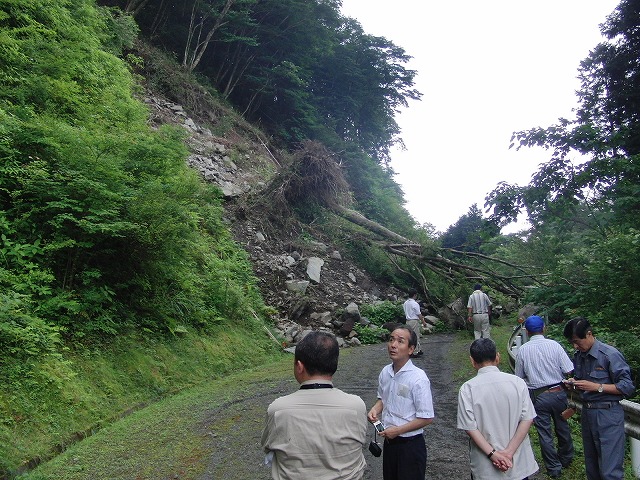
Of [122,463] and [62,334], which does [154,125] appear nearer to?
[62,334]

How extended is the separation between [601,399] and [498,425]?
1.52 meters

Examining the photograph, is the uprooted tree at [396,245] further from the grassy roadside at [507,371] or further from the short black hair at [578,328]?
the short black hair at [578,328]

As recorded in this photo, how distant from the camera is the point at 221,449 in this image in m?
5.71

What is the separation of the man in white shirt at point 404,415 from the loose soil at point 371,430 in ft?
5.42

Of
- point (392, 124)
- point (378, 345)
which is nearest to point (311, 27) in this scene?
point (392, 124)

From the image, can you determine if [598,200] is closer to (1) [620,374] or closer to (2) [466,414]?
(1) [620,374]

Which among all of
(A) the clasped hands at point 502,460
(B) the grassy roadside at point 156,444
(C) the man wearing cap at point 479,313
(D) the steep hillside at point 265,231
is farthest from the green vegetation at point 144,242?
(A) the clasped hands at point 502,460

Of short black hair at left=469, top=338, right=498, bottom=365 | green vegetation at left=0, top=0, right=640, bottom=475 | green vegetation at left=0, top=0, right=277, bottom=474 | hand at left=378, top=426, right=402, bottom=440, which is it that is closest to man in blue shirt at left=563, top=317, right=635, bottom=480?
short black hair at left=469, top=338, right=498, bottom=365

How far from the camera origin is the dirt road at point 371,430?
508 centimetres

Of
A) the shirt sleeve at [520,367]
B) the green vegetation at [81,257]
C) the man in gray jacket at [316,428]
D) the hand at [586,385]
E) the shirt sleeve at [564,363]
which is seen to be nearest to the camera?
the man in gray jacket at [316,428]

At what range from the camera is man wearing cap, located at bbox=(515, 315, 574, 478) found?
4.92 m

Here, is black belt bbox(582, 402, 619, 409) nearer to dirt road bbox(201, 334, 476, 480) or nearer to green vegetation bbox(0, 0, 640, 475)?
dirt road bbox(201, 334, 476, 480)

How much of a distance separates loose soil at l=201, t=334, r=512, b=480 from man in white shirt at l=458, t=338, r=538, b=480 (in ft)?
5.82

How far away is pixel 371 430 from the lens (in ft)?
21.1
